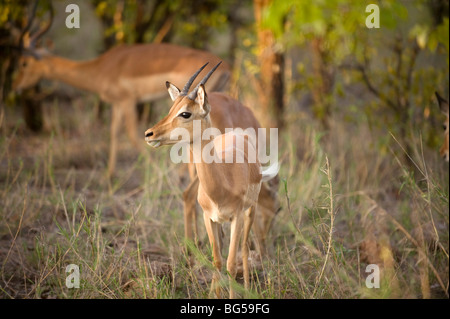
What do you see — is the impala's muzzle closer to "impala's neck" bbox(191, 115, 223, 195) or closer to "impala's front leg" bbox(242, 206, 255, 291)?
"impala's neck" bbox(191, 115, 223, 195)

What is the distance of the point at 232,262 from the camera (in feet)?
10.6

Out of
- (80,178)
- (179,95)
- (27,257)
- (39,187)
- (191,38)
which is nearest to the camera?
(179,95)

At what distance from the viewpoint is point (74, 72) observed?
728cm

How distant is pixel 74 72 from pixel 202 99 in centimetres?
482

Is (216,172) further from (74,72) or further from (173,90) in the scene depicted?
(74,72)

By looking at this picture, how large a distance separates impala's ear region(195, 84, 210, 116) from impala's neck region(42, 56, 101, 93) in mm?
4393

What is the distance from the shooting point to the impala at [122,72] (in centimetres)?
647

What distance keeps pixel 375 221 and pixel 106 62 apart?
422cm

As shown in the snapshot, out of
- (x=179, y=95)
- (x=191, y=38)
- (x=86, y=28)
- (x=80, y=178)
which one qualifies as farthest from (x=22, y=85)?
(x=86, y=28)

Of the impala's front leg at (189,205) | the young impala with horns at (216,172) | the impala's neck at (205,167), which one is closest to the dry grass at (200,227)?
the impala's front leg at (189,205)

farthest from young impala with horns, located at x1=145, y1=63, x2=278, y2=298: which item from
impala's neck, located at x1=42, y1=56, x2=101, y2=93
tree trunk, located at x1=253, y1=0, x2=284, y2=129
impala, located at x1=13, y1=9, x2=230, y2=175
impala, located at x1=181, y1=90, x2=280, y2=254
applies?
impala's neck, located at x1=42, y1=56, x2=101, y2=93

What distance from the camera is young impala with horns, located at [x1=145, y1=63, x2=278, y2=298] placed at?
2.93m

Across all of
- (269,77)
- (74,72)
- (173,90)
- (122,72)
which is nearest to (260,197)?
(173,90)
